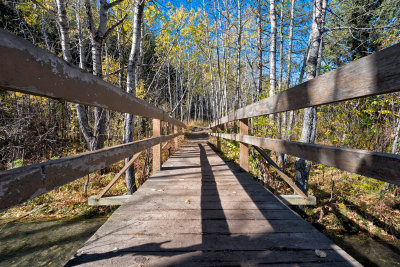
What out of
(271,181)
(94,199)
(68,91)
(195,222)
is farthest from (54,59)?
(271,181)

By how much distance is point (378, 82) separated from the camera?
0.89 metres

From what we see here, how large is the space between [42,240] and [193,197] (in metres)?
3.82

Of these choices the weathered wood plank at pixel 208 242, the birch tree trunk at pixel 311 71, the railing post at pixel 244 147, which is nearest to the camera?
the weathered wood plank at pixel 208 242

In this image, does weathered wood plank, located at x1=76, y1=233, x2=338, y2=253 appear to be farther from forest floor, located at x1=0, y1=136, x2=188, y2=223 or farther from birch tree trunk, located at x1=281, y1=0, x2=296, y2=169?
birch tree trunk, located at x1=281, y1=0, x2=296, y2=169

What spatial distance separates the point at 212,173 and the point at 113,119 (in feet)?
27.2

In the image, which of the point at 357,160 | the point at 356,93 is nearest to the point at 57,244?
the point at 357,160

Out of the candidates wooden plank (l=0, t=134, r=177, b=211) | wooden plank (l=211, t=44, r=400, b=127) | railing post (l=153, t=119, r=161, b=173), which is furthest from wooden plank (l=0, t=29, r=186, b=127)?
railing post (l=153, t=119, r=161, b=173)

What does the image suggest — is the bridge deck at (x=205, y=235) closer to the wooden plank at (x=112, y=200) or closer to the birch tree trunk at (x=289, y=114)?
the wooden plank at (x=112, y=200)

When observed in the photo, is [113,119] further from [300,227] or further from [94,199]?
[300,227]

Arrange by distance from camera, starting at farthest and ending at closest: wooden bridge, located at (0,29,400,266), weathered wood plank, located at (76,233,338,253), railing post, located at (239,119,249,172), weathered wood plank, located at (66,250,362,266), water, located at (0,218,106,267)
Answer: railing post, located at (239,119,249,172) → water, located at (0,218,106,267) → weathered wood plank, located at (76,233,338,253) → weathered wood plank, located at (66,250,362,266) → wooden bridge, located at (0,29,400,266)

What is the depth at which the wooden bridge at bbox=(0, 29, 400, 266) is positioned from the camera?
0.77 meters

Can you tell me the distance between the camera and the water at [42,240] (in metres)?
3.29

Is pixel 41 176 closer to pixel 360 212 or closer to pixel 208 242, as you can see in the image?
pixel 208 242

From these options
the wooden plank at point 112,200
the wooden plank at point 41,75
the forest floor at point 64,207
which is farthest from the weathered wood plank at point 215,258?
the forest floor at point 64,207
